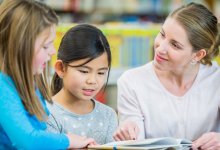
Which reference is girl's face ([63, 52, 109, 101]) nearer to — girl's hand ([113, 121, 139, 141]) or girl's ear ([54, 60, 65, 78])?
girl's ear ([54, 60, 65, 78])

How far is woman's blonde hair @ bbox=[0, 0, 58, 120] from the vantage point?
1332 millimetres

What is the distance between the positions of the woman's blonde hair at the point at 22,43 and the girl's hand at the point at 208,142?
1.56 ft

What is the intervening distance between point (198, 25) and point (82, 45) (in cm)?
42

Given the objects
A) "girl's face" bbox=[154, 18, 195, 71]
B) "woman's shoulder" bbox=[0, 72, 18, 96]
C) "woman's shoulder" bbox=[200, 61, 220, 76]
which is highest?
"woman's shoulder" bbox=[0, 72, 18, 96]

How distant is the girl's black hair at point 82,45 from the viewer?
1.67 m

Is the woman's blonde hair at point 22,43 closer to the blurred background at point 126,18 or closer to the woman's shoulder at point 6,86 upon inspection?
the woman's shoulder at point 6,86

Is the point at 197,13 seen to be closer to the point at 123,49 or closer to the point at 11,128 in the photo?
the point at 11,128

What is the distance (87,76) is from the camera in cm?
167

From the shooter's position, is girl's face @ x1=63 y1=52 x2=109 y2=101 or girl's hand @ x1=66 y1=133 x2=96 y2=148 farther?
girl's face @ x1=63 y1=52 x2=109 y2=101

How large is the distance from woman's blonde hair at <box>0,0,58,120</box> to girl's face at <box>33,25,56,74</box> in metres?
0.01

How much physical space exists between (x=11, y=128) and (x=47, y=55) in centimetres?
21

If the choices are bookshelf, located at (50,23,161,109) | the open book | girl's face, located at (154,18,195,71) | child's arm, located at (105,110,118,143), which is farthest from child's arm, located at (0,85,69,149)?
bookshelf, located at (50,23,161,109)

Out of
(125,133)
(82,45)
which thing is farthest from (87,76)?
(125,133)

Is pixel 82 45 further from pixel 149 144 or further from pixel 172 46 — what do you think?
pixel 149 144
